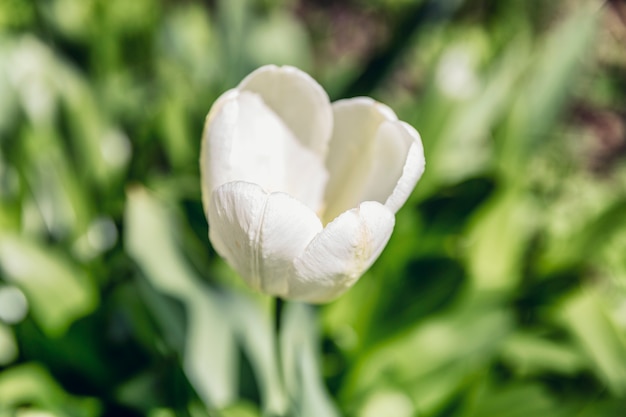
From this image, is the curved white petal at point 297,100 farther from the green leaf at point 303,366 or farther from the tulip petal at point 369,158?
the green leaf at point 303,366

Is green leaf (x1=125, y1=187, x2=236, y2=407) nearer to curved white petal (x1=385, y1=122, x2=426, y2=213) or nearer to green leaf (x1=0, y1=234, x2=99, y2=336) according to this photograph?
green leaf (x1=0, y1=234, x2=99, y2=336)

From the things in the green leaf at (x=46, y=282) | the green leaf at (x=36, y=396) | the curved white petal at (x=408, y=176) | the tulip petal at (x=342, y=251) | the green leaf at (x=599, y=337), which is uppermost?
the curved white petal at (x=408, y=176)

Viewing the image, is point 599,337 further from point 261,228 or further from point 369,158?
point 261,228

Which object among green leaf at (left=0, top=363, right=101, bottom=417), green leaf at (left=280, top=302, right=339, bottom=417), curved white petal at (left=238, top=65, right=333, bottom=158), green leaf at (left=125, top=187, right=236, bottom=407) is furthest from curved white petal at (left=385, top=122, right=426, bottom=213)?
green leaf at (left=0, top=363, right=101, bottom=417)

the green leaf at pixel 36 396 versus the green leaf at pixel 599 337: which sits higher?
the green leaf at pixel 599 337

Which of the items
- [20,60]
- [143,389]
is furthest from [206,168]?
[20,60]

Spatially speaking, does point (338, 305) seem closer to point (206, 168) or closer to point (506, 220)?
point (506, 220)

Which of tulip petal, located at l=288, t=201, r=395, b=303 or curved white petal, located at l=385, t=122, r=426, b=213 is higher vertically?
curved white petal, located at l=385, t=122, r=426, b=213

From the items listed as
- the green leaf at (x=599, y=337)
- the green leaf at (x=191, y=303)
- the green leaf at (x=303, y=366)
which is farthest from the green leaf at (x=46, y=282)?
the green leaf at (x=599, y=337)
